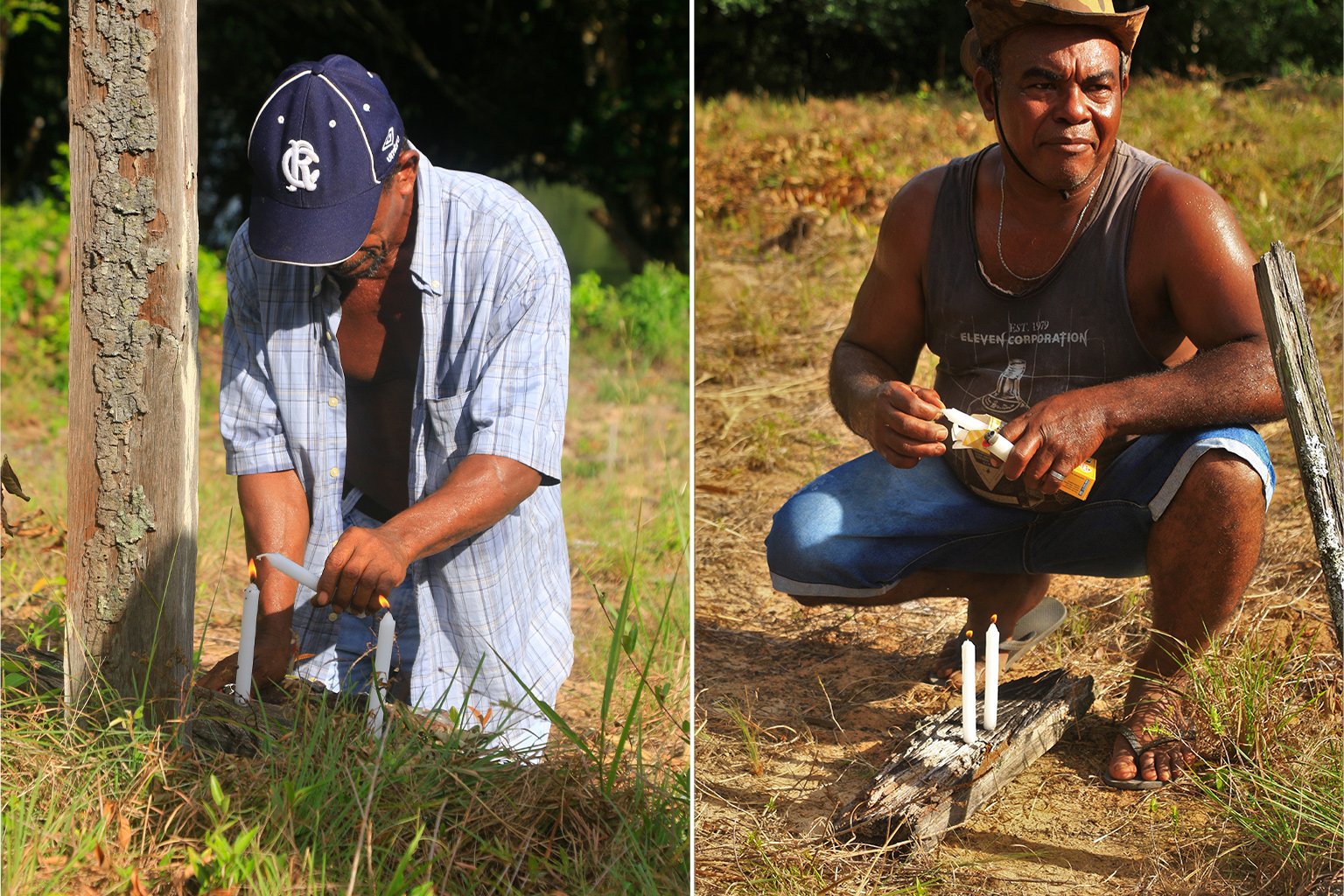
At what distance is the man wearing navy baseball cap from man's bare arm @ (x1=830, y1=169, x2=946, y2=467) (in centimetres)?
65

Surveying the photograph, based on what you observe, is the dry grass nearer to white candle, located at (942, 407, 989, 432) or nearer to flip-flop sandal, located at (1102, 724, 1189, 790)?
flip-flop sandal, located at (1102, 724, 1189, 790)

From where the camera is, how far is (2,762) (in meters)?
2.19

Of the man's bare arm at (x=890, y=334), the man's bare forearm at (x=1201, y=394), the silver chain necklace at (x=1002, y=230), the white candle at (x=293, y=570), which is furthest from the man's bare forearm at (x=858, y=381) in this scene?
the white candle at (x=293, y=570)

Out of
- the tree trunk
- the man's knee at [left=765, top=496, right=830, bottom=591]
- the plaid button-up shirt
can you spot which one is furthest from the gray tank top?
the tree trunk

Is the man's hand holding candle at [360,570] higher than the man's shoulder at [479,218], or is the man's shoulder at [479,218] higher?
the man's shoulder at [479,218]

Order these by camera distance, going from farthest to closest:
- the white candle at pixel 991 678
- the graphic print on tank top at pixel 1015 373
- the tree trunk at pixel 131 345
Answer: the graphic print on tank top at pixel 1015 373 < the white candle at pixel 991 678 < the tree trunk at pixel 131 345

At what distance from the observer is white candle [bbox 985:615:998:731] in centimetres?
225

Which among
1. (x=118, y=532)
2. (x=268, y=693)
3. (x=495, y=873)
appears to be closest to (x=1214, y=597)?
(x=495, y=873)

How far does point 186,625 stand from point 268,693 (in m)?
0.24

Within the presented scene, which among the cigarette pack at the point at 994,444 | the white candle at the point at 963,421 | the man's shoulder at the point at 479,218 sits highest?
the man's shoulder at the point at 479,218

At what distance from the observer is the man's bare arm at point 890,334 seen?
256cm

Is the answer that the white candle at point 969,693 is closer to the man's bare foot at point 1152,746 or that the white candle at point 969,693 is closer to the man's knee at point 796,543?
the man's bare foot at point 1152,746

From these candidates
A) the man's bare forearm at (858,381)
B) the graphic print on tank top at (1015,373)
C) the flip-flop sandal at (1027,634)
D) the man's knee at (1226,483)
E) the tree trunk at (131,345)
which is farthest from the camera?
the flip-flop sandal at (1027,634)

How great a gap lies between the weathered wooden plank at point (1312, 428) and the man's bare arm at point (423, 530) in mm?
1319
